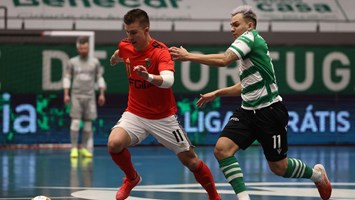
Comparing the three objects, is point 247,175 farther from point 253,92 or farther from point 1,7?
point 1,7

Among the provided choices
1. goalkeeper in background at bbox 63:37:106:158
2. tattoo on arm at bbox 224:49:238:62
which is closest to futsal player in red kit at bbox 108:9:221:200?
tattoo on arm at bbox 224:49:238:62

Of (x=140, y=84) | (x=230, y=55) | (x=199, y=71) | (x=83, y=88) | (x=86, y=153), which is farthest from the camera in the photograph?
(x=199, y=71)

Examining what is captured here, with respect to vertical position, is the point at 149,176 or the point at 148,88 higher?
the point at 148,88

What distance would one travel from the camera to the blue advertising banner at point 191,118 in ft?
62.8

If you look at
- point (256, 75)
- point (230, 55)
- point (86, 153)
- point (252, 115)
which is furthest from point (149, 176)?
point (230, 55)

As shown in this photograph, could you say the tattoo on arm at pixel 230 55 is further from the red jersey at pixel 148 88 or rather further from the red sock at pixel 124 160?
the red sock at pixel 124 160

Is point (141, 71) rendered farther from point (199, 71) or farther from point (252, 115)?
point (199, 71)

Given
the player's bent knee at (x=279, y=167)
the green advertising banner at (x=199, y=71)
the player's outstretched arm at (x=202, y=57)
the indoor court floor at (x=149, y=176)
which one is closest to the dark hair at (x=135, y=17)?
the player's outstretched arm at (x=202, y=57)

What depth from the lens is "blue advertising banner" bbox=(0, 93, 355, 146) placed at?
754 inches

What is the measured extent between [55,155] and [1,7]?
7026 mm

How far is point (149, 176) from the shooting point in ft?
44.4

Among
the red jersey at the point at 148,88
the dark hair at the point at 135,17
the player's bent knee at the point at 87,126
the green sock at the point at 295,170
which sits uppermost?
the dark hair at the point at 135,17

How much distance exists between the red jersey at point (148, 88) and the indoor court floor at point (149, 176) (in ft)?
4.26

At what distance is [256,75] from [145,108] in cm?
118
